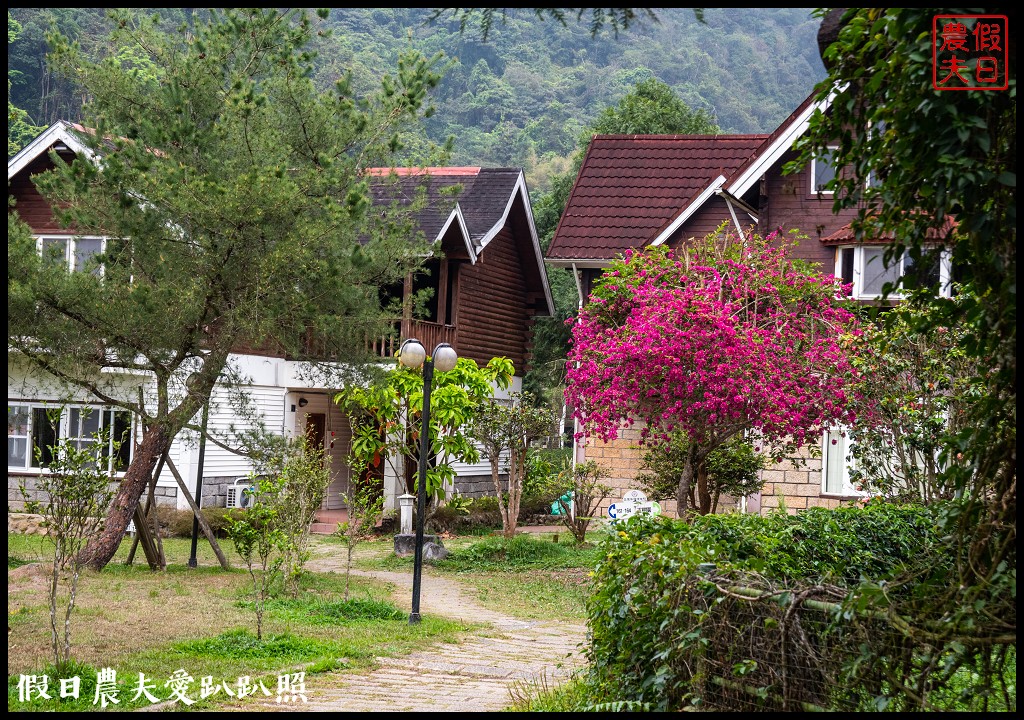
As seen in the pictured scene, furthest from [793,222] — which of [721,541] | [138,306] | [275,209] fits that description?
[721,541]

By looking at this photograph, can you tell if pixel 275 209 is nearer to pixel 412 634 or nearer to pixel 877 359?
pixel 412 634

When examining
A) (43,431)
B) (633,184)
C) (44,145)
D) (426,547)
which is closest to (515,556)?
(426,547)

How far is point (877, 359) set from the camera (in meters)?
12.2

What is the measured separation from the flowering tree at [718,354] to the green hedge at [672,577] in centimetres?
554

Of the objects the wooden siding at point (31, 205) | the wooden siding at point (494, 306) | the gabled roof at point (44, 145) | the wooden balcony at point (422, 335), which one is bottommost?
the wooden balcony at point (422, 335)

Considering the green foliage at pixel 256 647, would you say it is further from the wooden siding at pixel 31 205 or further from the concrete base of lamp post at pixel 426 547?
the wooden siding at pixel 31 205

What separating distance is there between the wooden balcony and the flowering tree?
7.10 m

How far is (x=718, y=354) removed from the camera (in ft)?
42.8

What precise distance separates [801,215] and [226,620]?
1227 centimetres

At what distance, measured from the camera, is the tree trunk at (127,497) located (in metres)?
13.3

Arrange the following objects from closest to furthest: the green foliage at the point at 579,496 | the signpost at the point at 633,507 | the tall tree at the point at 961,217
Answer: the tall tree at the point at 961,217
the signpost at the point at 633,507
the green foliage at the point at 579,496

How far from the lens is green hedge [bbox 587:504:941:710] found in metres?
5.32

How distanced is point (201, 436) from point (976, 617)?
10610mm

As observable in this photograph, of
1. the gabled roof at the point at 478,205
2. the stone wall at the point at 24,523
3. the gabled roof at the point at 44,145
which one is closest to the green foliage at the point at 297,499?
the stone wall at the point at 24,523
